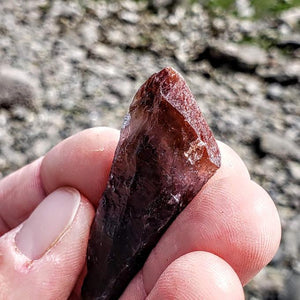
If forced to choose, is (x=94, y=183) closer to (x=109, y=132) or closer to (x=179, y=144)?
(x=109, y=132)

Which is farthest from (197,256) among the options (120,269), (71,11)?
(71,11)

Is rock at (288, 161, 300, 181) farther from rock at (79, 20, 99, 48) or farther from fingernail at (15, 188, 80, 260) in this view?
rock at (79, 20, 99, 48)

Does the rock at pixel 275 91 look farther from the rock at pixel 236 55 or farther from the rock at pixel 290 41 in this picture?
the rock at pixel 290 41

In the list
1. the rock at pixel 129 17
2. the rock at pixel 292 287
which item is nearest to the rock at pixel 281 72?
the rock at pixel 129 17

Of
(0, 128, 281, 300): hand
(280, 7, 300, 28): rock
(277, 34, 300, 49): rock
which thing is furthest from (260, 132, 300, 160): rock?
(0, 128, 281, 300): hand

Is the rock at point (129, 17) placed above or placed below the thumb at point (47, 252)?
below

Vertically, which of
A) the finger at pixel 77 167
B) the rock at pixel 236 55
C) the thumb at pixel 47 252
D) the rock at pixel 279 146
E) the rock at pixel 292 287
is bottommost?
the rock at pixel 292 287
